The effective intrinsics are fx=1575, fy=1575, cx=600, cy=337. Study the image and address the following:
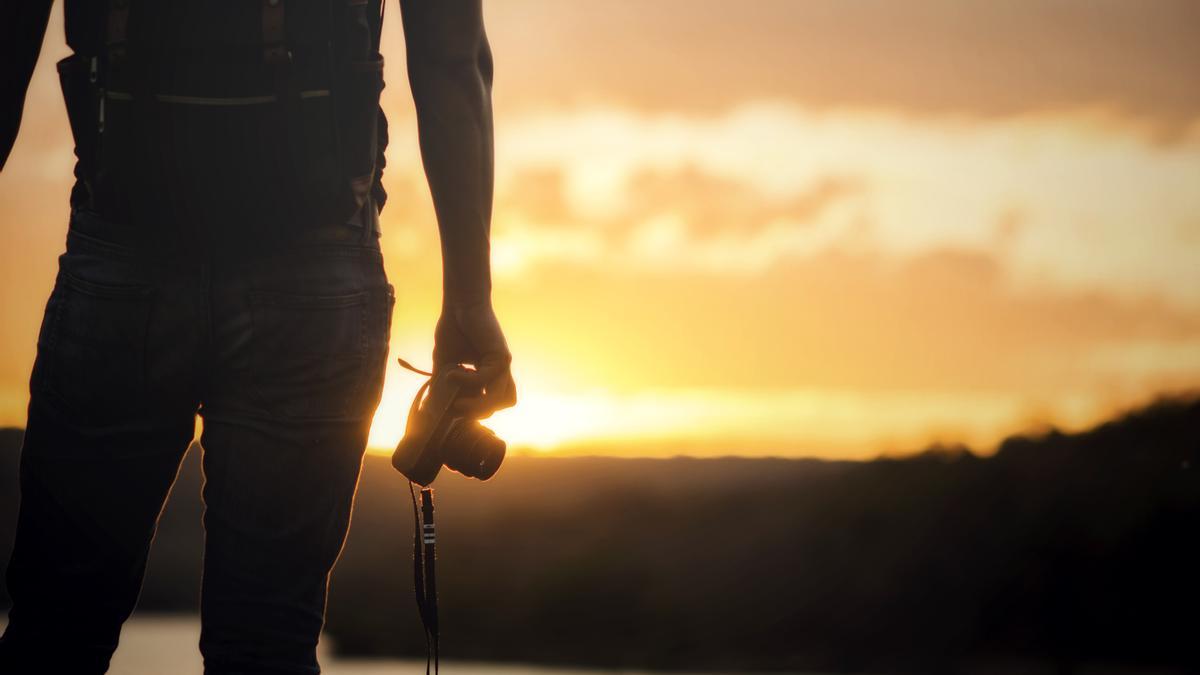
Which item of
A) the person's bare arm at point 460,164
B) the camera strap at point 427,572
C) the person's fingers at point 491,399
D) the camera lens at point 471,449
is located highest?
the person's bare arm at point 460,164

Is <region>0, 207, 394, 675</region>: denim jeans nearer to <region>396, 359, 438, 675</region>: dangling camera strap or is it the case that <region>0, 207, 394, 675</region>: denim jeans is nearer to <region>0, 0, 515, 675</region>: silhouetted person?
<region>0, 0, 515, 675</region>: silhouetted person

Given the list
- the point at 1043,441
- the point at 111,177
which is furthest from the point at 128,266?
the point at 1043,441

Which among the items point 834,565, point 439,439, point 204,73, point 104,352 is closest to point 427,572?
point 439,439

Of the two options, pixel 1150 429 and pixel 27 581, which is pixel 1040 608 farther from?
pixel 27 581

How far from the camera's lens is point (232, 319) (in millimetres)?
2170

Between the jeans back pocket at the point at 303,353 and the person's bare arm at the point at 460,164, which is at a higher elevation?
the person's bare arm at the point at 460,164

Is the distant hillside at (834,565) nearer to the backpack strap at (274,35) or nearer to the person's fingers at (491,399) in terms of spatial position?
the person's fingers at (491,399)

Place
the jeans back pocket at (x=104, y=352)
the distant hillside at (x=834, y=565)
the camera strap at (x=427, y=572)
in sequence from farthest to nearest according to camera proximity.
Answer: the distant hillside at (x=834, y=565), the camera strap at (x=427, y=572), the jeans back pocket at (x=104, y=352)

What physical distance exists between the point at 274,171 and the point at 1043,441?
2676 cm

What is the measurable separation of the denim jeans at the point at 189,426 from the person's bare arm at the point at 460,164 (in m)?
0.30

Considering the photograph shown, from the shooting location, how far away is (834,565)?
2781 cm

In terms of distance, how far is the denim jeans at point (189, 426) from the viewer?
85.0 inches

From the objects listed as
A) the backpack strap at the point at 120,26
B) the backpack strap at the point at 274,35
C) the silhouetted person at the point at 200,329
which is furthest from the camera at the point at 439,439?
the backpack strap at the point at 120,26

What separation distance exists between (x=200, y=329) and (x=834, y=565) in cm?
2638
